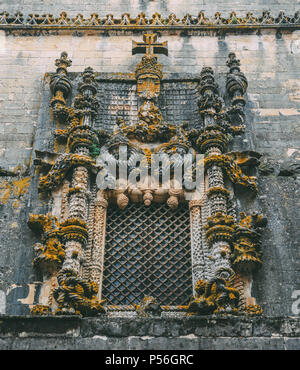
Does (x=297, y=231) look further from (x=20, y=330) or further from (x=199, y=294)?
(x=20, y=330)

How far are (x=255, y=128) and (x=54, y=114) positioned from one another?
4481 millimetres

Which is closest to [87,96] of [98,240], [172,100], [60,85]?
[60,85]

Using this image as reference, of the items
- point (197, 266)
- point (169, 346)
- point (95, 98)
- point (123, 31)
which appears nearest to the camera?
point (169, 346)

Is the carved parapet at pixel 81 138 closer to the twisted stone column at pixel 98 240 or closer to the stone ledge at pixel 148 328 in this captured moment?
the twisted stone column at pixel 98 240

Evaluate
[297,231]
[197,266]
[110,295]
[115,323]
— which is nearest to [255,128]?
[297,231]

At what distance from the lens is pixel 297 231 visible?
12.1 m

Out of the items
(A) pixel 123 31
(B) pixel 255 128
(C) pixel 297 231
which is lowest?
(C) pixel 297 231

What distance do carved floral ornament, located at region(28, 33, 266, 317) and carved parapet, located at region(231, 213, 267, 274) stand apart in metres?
0.02

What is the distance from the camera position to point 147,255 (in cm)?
1180

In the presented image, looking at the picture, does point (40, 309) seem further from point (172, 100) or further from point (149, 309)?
point (172, 100)

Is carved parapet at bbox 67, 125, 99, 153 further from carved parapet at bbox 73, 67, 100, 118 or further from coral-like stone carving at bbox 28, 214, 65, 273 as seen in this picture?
coral-like stone carving at bbox 28, 214, 65, 273

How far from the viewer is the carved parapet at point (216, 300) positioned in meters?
9.81

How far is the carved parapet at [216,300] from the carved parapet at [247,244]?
862 millimetres

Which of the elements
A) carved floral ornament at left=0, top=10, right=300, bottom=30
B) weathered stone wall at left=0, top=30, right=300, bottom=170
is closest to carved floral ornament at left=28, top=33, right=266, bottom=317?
weathered stone wall at left=0, top=30, right=300, bottom=170
